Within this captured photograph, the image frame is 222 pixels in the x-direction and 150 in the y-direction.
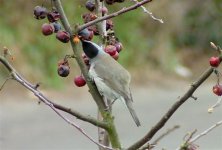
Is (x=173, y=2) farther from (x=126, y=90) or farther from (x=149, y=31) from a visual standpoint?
(x=126, y=90)

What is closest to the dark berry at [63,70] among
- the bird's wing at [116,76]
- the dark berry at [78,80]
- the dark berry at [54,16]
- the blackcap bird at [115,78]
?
the dark berry at [78,80]

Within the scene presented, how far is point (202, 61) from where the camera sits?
11.5 m

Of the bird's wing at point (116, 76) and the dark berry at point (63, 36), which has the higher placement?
the dark berry at point (63, 36)

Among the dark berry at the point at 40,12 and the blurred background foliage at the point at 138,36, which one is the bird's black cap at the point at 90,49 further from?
the blurred background foliage at the point at 138,36

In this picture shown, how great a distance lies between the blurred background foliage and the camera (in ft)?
32.0

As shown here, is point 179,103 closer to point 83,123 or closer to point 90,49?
point 90,49

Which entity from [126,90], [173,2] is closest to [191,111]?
[173,2]

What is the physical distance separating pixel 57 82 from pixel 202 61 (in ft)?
8.64

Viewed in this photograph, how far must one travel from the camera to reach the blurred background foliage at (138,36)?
32.0 ft

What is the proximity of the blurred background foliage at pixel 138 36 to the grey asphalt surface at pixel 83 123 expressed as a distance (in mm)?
372

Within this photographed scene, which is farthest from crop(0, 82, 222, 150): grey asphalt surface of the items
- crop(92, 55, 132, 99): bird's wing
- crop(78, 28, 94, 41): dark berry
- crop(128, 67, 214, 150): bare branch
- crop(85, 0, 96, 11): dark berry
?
crop(128, 67, 214, 150): bare branch

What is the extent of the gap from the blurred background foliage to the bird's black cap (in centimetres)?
625

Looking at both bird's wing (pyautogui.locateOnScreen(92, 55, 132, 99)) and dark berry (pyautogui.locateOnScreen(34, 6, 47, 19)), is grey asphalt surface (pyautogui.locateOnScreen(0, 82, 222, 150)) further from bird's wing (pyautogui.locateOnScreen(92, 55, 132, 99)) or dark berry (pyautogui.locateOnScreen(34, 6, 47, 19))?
dark berry (pyautogui.locateOnScreen(34, 6, 47, 19))

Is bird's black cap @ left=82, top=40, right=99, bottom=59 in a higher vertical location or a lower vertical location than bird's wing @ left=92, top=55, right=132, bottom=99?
higher
